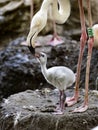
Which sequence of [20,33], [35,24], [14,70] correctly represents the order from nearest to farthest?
[35,24], [14,70], [20,33]

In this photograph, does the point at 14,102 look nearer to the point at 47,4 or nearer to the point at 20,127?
the point at 20,127

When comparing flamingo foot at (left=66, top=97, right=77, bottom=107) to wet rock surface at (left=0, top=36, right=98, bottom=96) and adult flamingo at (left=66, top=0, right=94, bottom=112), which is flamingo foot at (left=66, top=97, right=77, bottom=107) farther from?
wet rock surface at (left=0, top=36, right=98, bottom=96)

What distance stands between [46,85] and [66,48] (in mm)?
589

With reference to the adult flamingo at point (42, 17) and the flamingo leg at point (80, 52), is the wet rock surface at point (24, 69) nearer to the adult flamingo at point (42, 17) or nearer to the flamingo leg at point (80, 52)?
the flamingo leg at point (80, 52)

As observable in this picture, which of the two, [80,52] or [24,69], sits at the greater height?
[80,52]

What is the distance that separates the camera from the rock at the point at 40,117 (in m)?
3.43

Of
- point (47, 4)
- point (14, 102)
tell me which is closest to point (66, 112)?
point (14, 102)

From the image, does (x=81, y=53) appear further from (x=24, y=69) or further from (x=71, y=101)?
(x=24, y=69)

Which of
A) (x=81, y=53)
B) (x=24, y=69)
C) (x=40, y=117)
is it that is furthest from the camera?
(x=24, y=69)

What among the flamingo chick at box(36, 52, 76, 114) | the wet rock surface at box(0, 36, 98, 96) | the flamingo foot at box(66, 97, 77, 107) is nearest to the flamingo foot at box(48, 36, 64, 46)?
the wet rock surface at box(0, 36, 98, 96)

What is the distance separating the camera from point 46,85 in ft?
18.0

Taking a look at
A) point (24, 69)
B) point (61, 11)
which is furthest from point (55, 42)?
point (61, 11)

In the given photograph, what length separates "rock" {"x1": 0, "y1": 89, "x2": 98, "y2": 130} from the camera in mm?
3430

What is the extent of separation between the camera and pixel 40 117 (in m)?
3.44
